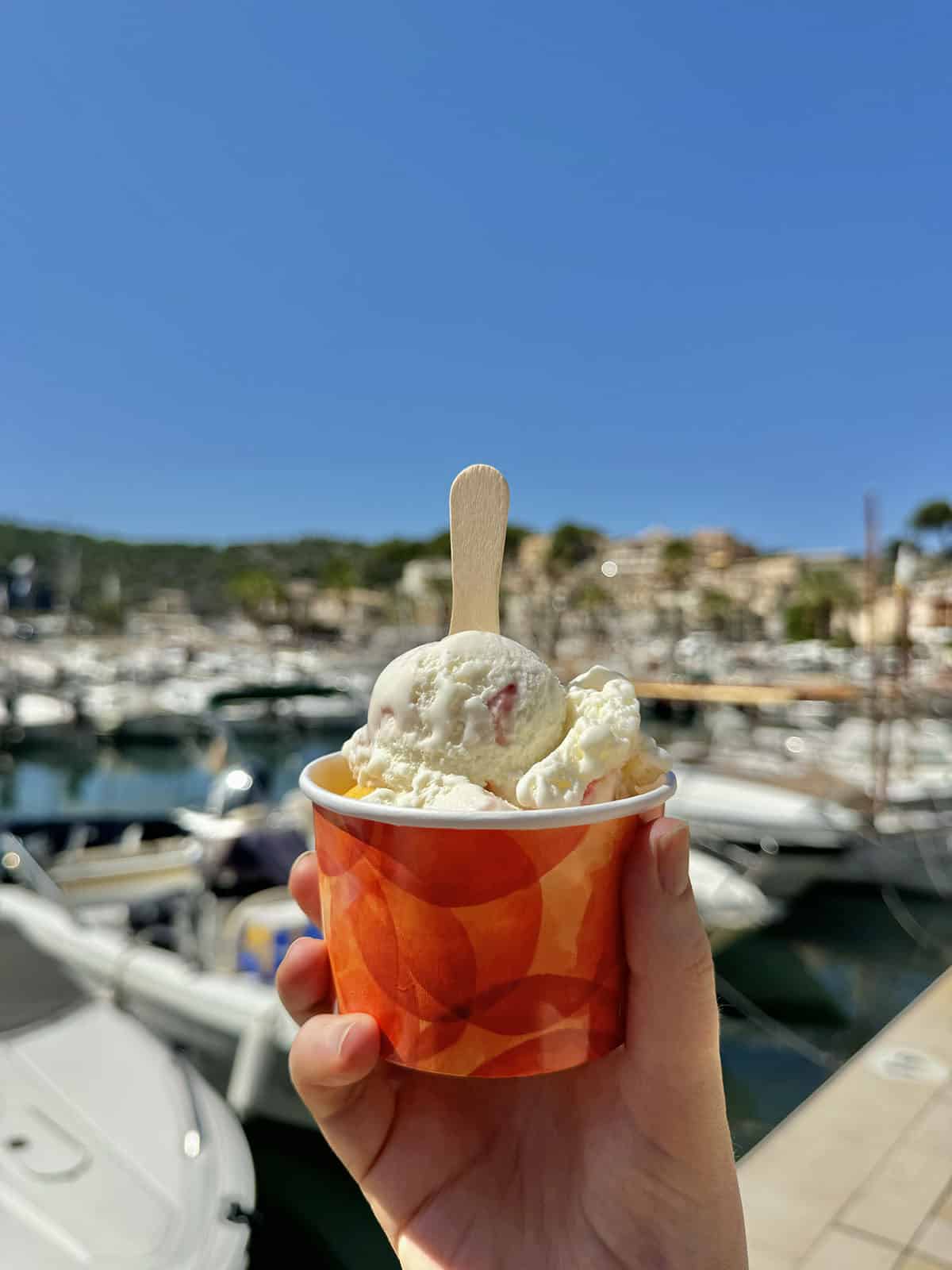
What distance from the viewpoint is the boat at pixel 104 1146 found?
11.7ft

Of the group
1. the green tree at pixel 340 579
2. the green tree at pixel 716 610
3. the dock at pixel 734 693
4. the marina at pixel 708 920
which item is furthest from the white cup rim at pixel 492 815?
the green tree at pixel 716 610

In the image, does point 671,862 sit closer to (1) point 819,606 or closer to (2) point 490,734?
(2) point 490,734

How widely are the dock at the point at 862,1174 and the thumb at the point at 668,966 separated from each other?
2.38 m

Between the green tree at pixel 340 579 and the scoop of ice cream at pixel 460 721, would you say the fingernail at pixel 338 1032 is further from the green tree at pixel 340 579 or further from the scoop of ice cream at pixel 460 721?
the green tree at pixel 340 579

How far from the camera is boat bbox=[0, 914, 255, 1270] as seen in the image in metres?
3.58

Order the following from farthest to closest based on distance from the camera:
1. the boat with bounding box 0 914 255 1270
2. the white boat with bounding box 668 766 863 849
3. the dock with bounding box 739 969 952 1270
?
the white boat with bounding box 668 766 863 849, the boat with bounding box 0 914 255 1270, the dock with bounding box 739 969 952 1270

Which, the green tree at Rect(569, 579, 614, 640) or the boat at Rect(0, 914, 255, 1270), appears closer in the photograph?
the boat at Rect(0, 914, 255, 1270)

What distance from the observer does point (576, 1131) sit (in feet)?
4.65

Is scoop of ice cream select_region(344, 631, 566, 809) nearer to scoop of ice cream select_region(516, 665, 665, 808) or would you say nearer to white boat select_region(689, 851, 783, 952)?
scoop of ice cream select_region(516, 665, 665, 808)

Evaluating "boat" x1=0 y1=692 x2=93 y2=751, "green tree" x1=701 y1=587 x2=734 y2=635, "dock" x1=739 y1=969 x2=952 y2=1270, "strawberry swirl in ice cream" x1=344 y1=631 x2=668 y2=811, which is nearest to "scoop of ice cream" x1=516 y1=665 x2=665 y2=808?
"strawberry swirl in ice cream" x1=344 y1=631 x2=668 y2=811

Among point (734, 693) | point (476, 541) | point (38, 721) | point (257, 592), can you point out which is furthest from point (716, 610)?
point (476, 541)

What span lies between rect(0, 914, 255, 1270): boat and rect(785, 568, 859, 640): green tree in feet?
218

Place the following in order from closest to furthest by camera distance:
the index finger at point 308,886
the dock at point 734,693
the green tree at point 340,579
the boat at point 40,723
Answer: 1. the index finger at point 308,886
2. the dock at point 734,693
3. the boat at point 40,723
4. the green tree at point 340,579

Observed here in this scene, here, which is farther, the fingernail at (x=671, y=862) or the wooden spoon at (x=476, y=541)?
the wooden spoon at (x=476, y=541)
